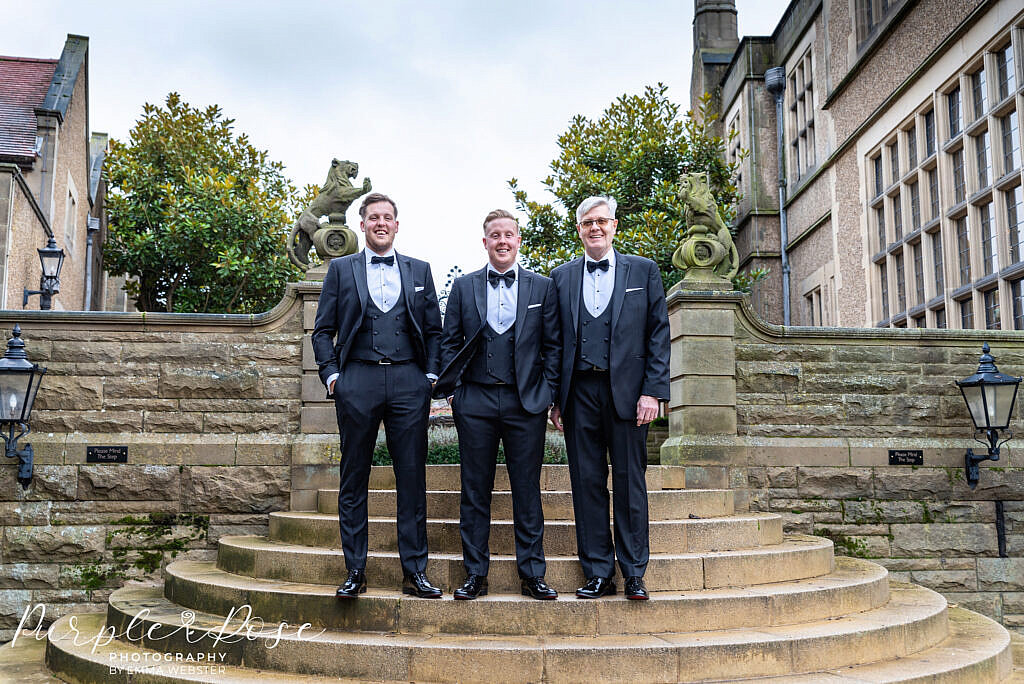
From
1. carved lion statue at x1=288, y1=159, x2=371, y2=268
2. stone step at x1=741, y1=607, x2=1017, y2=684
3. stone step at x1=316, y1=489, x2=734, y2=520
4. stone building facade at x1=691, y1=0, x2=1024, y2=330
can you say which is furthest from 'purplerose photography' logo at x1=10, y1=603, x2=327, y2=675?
stone building facade at x1=691, y1=0, x2=1024, y2=330

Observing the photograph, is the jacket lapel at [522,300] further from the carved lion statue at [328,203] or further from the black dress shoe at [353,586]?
the carved lion statue at [328,203]

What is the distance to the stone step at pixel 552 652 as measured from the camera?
4047 mm

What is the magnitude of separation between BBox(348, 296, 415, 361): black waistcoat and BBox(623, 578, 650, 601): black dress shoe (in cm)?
167

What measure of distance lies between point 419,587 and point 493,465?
75 centimetres

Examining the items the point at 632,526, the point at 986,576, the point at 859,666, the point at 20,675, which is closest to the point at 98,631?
the point at 20,675

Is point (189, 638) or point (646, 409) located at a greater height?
point (646, 409)

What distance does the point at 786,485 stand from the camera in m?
7.56

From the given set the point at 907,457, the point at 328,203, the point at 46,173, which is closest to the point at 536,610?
the point at 328,203

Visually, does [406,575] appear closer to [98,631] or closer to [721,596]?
[721,596]

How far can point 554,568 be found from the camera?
491 cm

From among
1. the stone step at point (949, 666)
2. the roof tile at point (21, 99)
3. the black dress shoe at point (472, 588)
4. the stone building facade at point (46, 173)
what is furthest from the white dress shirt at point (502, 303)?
the roof tile at point (21, 99)

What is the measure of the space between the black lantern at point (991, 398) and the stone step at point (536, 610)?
3.11 metres

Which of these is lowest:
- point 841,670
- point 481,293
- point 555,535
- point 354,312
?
point 841,670

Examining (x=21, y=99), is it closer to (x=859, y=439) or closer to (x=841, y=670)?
(x=859, y=439)
